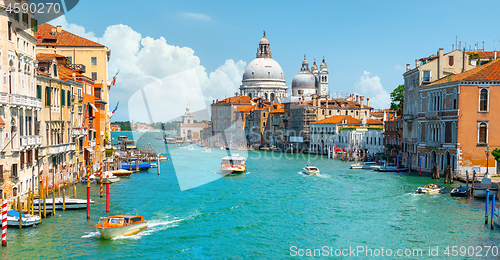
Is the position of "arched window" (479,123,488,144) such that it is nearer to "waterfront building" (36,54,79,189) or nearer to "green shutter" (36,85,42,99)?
"waterfront building" (36,54,79,189)

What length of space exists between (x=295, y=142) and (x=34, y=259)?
5705 centimetres

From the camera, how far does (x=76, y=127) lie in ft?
87.8

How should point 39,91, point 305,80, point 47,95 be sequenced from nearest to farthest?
point 39,91, point 47,95, point 305,80

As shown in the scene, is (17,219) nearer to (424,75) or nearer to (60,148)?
(60,148)

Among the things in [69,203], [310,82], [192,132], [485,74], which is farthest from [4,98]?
[192,132]

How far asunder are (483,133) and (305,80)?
2697 inches

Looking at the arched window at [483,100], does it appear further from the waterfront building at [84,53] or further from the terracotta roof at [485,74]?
the waterfront building at [84,53]

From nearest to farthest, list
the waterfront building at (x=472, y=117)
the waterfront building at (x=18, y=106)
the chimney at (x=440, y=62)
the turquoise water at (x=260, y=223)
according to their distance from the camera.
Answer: the turquoise water at (x=260, y=223), the waterfront building at (x=18, y=106), the waterfront building at (x=472, y=117), the chimney at (x=440, y=62)

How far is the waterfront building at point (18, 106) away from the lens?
1722cm

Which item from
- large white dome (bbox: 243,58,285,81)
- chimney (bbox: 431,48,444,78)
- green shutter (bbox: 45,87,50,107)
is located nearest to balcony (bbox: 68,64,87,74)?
green shutter (bbox: 45,87,50,107)

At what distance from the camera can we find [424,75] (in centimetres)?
3431

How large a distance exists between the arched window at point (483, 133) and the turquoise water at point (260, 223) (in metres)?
3.92

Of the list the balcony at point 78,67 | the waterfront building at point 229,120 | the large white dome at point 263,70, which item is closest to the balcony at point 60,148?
the balcony at point 78,67

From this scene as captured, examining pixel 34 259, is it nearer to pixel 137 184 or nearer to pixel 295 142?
pixel 137 184
